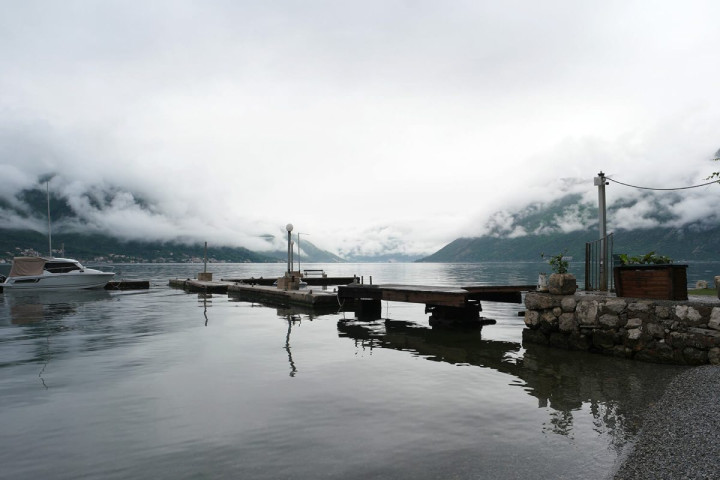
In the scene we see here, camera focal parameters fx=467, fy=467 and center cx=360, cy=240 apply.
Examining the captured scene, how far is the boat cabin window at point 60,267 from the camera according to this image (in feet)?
163

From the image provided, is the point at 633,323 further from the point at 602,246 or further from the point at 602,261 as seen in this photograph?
the point at 602,261

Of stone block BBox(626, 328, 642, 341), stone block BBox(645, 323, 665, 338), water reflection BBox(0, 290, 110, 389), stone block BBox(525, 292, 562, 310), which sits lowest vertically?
water reflection BBox(0, 290, 110, 389)

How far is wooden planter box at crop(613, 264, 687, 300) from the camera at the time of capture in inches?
484

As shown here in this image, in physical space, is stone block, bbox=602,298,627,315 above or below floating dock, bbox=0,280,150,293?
above

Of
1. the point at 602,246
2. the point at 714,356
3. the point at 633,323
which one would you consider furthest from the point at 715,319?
the point at 602,246

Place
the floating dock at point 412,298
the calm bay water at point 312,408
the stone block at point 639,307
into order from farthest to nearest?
the floating dock at point 412,298, the stone block at point 639,307, the calm bay water at point 312,408

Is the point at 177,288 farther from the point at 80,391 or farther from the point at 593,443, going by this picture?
the point at 593,443

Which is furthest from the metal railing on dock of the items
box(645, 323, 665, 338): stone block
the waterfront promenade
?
the waterfront promenade

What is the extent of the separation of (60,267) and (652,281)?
54819 millimetres

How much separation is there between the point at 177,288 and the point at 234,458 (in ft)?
167

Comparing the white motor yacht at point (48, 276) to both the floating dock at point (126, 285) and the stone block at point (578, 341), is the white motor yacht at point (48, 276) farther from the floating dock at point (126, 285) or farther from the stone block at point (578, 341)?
the stone block at point (578, 341)

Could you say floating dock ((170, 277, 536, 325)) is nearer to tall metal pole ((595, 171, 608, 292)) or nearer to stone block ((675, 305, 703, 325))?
tall metal pole ((595, 171, 608, 292))

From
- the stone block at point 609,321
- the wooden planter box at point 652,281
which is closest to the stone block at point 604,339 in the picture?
the stone block at point 609,321

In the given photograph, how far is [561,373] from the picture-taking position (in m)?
12.0
